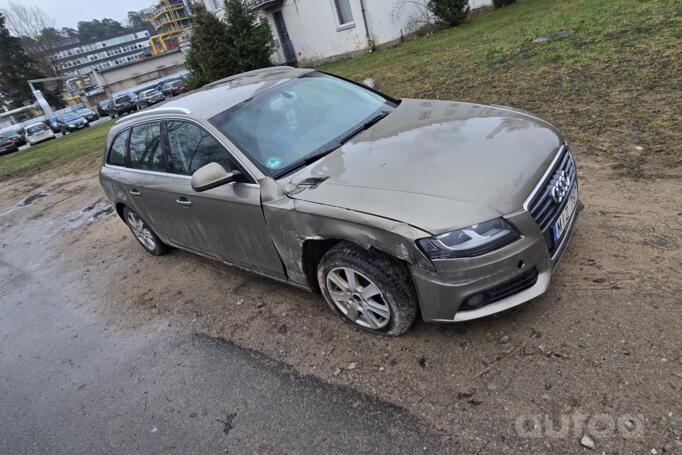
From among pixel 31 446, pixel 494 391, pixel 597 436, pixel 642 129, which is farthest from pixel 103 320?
pixel 642 129

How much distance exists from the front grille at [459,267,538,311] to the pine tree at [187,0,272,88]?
17715 mm

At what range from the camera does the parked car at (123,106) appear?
33219 mm

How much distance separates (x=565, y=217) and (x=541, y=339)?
0.77 m

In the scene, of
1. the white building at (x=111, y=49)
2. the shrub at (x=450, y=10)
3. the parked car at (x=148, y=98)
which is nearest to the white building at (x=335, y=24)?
the shrub at (x=450, y=10)

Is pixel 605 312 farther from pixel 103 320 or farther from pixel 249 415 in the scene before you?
pixel 103 320

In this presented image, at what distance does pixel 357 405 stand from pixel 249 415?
687 millimetres

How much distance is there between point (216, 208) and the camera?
3.54 metres

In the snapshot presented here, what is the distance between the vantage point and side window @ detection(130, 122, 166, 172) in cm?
407

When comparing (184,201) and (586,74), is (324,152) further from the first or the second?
(586,74)

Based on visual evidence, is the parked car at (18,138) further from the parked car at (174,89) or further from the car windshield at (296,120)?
the car windshield at (296,120)

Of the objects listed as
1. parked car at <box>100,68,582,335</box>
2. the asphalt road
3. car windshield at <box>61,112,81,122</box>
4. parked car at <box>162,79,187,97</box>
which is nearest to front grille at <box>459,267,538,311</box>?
parked car at <box>100,68,582,335</box>

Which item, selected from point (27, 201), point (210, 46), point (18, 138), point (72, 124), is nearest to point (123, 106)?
point (72, 124)

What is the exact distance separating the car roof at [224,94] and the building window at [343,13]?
52.3ft

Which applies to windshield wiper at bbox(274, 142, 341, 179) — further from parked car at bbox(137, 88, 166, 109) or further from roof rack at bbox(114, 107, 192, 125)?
parked car at bbox(137, 88, 166, 109)
